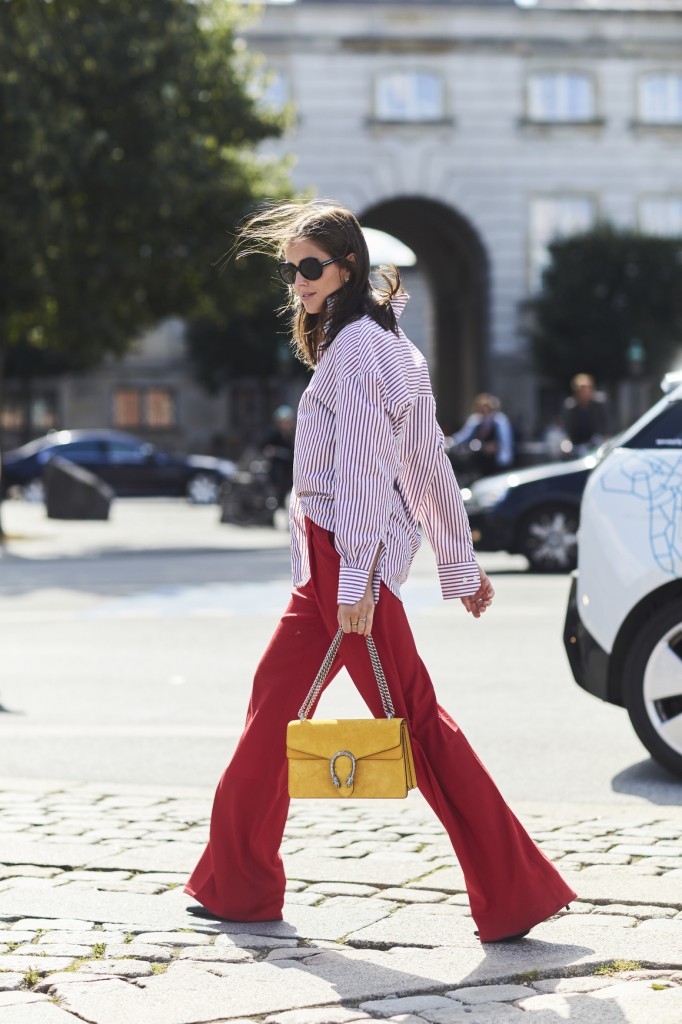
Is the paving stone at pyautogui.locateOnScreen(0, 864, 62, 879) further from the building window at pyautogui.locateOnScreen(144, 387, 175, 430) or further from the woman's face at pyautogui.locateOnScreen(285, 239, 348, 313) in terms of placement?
the building window at pyautogui.locateOnScreen(144, 387, 175, 430)

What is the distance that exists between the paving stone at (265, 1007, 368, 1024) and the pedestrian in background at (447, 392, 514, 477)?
1733cm

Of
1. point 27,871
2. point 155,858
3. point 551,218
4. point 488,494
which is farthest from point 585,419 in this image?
point 551,218

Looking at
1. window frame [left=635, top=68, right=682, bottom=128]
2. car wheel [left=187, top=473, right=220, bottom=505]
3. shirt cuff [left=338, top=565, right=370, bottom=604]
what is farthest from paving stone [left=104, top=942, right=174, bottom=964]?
window frame [left=635, top=68, right=682, bottom=128]

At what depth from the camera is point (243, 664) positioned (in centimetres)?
971

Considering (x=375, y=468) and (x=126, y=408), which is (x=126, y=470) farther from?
(x=375, y=468)

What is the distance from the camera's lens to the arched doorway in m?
49.8

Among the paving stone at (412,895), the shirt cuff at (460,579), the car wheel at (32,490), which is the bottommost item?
the car wheel at (32,490)

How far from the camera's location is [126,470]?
1400 inches

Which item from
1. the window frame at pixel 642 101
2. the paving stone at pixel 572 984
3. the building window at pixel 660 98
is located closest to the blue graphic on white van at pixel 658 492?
the paving stone at pixel 572 984

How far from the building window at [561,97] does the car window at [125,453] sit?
18435 millimetres

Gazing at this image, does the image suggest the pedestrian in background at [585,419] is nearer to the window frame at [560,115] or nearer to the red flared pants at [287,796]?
the red flared pants at [287,796]

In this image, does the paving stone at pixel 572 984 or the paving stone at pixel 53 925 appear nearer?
the paving stone at pixel 572 984

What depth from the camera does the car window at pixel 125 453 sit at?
117ft

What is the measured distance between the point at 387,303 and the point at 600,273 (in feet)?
137
